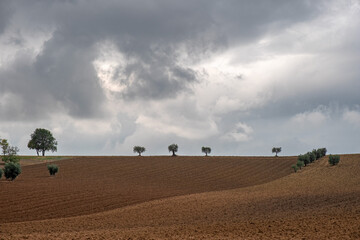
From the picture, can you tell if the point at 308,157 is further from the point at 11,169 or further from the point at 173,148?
the point at 11,169

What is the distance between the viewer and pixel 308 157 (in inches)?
3204

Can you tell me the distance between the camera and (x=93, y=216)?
28891 mm

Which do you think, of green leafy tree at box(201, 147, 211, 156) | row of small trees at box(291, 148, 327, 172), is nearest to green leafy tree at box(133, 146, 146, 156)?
green leafy tree at box(201, 147, 211, 156)

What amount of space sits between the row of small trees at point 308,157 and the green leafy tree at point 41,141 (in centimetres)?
8087

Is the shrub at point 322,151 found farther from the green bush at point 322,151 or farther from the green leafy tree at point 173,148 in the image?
the green leafy tree at point 173,148

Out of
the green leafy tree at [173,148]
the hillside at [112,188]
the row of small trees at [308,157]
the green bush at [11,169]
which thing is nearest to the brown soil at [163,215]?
the hillside at [112,188]

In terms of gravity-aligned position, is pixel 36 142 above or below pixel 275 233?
above

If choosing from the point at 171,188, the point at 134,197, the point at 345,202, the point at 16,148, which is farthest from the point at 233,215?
the point at 16,148

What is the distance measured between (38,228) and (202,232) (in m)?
11.2

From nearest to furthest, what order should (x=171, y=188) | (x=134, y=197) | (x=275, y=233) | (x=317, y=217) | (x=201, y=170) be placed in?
(x=275, y=233)
(x=317, y=217)
(x=134, y=197)
(x=171, y=188)
(x=201, y=170)

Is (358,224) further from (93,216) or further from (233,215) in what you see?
(93,216)

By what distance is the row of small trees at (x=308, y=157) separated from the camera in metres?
73.7

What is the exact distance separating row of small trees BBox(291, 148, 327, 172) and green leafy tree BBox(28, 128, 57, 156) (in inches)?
3184

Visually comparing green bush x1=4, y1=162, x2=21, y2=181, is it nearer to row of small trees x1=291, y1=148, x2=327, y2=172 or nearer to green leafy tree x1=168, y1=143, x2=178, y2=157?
row of small trees x1=291, y1=148, x2=327, y2=172
